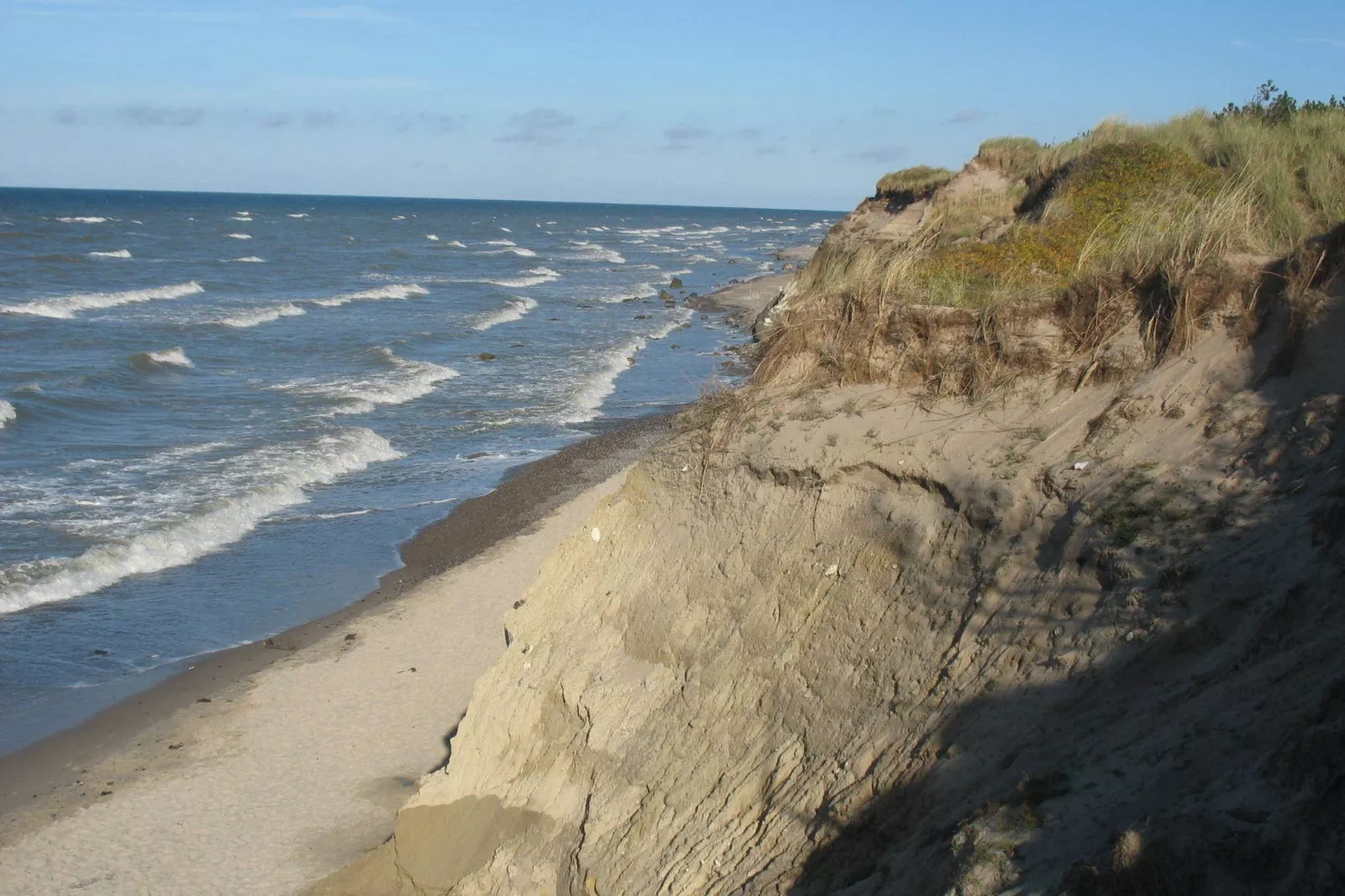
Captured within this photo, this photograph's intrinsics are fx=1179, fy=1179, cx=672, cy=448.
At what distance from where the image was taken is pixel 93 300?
48688 millimetres

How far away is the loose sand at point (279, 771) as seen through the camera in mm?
9930

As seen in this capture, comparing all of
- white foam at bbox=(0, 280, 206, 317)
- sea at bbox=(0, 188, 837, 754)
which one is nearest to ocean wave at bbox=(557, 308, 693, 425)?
sea at bbox=(0, 188, 837, 754)

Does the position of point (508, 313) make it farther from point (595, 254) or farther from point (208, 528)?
point (595, 254)

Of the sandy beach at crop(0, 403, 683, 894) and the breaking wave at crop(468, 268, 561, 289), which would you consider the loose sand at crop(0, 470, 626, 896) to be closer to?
the sandy beach at crop(0, 403, 683, 894)

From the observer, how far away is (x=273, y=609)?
15945mm

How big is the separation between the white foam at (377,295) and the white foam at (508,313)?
540 centimetres

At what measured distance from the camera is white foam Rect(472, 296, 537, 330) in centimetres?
4589

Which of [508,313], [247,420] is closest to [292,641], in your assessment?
[247,420]

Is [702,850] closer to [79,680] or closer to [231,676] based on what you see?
[231,676]

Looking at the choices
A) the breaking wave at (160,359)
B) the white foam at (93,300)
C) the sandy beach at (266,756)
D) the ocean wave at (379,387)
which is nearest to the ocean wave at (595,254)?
the white foam at (93,300)

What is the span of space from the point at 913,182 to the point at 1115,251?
71.4ft

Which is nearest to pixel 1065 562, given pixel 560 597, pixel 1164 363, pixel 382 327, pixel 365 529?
pixel 1164 363

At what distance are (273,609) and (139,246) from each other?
7064 centimetres

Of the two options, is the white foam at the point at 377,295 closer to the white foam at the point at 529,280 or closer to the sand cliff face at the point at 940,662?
the white foam at the point at 529,280
